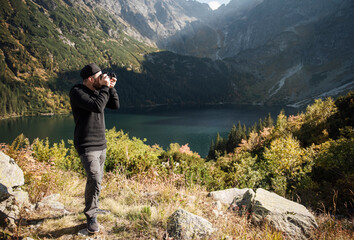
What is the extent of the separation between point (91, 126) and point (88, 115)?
18cm

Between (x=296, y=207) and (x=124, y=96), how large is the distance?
201 m

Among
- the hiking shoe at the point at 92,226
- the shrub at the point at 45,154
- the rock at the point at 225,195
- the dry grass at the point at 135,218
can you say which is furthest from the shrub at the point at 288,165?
the shrub at the point at 45,154

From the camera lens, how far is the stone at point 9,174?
11.1 feet

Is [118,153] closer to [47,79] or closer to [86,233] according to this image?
[86,233]

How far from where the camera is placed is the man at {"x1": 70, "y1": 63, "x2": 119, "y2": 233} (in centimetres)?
285

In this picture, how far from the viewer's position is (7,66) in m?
160

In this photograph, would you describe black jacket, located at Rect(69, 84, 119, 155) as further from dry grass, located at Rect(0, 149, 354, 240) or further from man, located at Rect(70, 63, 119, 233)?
dry grass, located at Rect(0, 149, 354, 240)

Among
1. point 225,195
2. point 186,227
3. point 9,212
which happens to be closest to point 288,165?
point 225,195

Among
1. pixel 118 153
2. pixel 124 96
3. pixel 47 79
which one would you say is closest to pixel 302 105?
pixel 124 96

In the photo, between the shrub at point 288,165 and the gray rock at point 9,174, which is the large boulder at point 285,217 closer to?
the gray rock at point 9,174

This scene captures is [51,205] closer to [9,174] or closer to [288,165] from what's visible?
[9,174]

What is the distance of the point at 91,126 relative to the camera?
301 centimetres

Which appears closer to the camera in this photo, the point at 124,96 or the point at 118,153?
the point at 118,153

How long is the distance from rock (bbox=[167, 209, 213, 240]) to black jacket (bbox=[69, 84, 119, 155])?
65.3 inches
